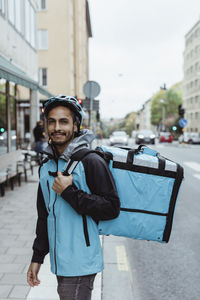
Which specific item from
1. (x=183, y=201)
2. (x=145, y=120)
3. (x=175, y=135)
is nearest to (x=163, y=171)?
(x=183, y=201)

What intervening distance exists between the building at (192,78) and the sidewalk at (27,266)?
5858 centimetres

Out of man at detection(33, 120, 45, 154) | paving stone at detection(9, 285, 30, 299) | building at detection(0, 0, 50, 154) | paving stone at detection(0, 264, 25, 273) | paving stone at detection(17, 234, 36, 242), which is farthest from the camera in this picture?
man at detection(33, 120, 45, 154)

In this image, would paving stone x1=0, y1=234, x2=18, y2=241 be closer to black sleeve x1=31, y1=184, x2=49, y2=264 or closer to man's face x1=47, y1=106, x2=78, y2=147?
black sleeve x1=31, y1=184, x2=49, y2=264

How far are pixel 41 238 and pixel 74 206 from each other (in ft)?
1.37

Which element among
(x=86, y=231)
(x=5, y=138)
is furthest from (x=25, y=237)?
(x=5, y=138)

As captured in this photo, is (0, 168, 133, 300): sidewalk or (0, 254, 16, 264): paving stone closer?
(0, 168, 133, 300): sidewalk

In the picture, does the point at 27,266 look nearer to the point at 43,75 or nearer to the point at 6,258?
the point at 6,258

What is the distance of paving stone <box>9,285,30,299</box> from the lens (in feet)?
10.8

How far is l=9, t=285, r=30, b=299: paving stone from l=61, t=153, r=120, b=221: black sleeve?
1.87 meters

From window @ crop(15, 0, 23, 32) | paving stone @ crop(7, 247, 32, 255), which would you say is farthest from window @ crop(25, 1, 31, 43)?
paving stone @ crop(7, 247, 32, 255)

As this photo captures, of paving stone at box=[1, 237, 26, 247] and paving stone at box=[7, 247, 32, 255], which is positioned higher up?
paving stone at box=[7, 247, 32, 255]

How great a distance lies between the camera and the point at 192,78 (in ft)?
220

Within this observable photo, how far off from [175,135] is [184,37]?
2105 centimetres

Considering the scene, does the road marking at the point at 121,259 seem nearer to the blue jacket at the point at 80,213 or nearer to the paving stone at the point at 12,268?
the paving stone at the point at 12,268
